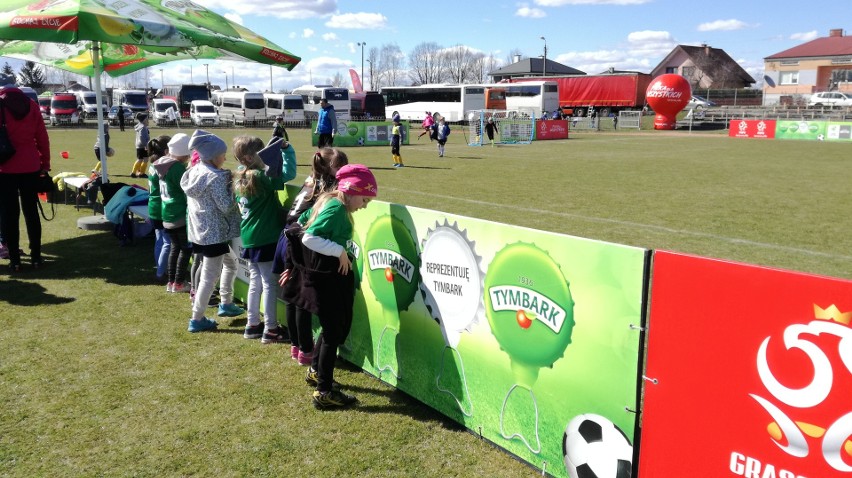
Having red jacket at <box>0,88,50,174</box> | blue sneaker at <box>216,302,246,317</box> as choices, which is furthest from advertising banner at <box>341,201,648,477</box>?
red jacket at <box>0,88,50,174</box>

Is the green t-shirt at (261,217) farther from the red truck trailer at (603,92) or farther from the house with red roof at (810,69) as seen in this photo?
the house with red roof at (810,69)

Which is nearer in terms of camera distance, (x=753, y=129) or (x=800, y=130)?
(x=800, y=130)

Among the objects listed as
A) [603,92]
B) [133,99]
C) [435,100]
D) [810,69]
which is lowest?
[133,99]

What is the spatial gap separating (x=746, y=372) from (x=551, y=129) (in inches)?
1394

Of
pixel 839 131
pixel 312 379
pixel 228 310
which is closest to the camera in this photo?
pixel 312 379

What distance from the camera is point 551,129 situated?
3662 centimetres

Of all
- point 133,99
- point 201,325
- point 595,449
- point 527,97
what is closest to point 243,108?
point 133,99

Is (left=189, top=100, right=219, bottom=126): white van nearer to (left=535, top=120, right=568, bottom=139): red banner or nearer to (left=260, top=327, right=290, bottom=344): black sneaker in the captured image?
(left=535, top=120, right=568, bottom=139): red banner

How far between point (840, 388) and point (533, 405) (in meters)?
1.53

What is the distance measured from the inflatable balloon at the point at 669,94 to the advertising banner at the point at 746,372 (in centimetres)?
4453

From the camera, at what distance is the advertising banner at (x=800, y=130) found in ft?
114

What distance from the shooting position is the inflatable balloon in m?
42.9

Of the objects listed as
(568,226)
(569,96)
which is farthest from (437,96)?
(568,226)

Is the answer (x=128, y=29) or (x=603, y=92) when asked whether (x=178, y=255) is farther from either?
(x=603, y=92)
